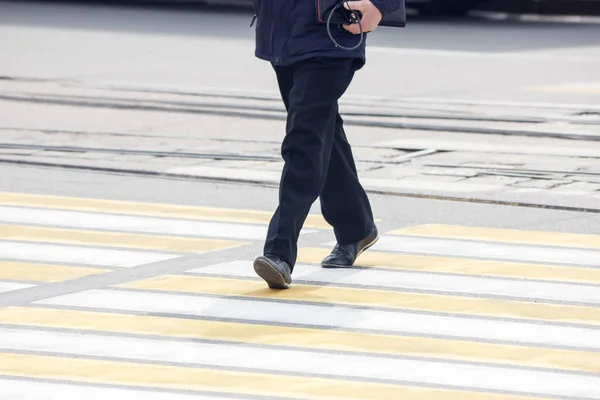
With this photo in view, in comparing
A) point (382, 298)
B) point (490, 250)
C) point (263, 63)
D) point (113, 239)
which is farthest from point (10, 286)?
point (263, 63)

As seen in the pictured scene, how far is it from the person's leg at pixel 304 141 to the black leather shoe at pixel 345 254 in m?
0.47

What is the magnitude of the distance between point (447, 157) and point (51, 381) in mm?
5811

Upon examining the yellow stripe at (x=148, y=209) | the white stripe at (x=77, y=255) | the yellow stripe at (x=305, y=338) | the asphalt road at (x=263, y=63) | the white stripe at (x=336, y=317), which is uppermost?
the yellow stripe at (x=305, y=338)

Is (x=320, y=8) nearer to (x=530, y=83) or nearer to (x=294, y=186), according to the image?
(x=294, y=186)

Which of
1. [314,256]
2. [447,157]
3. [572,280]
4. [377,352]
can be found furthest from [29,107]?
[377,352]

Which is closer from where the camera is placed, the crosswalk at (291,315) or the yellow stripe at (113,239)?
the crosswalk at (291,315)

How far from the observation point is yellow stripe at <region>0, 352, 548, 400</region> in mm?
5074

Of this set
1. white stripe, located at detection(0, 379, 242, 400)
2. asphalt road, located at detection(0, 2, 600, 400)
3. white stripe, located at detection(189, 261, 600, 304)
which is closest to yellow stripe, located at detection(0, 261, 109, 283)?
asphalt road, located at detection(0, 2, 600, 400)

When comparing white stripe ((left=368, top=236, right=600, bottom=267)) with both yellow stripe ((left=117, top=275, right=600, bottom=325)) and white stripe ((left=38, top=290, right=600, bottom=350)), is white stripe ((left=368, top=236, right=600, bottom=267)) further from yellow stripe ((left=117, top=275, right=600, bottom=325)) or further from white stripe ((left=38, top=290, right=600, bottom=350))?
white stripe ((left=38, top=290, right=600, bottom=350))

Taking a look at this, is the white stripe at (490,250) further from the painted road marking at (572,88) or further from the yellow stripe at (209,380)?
the painted road marking at (572,88)

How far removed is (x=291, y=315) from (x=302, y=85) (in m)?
0.95

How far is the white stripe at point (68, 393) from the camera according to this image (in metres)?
5.03

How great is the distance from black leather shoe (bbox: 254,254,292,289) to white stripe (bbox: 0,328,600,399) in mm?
797

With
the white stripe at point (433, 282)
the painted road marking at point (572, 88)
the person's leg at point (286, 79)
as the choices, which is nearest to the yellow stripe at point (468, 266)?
the white stripe at point (433, 282)
